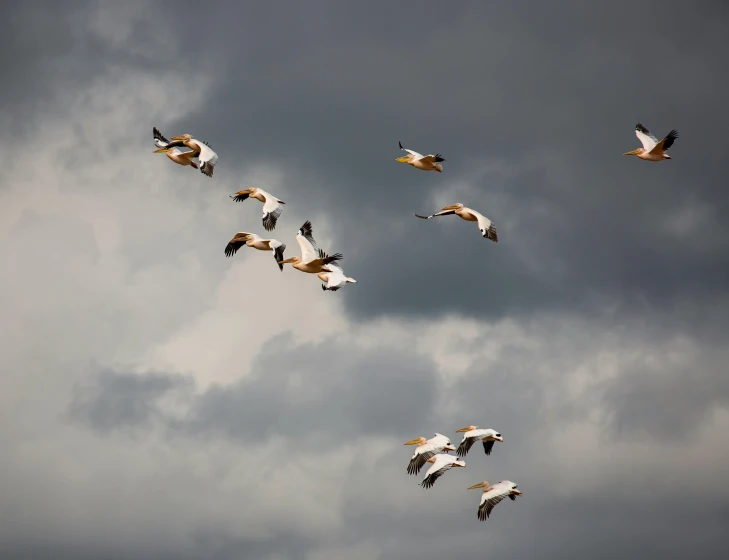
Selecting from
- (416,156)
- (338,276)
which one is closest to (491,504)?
(338,276)

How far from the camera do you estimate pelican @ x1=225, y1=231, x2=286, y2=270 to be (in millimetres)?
75463

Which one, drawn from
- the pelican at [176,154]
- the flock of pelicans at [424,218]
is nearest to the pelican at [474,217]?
the flock of pelicans at [424,218]

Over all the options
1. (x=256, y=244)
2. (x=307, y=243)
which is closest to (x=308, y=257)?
(x=307, y=243)

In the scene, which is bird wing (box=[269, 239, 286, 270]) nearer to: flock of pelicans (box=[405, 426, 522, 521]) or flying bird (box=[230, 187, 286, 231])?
flying bird (box=[230, 187, 286, 231])

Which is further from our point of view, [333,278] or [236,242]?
[236,242]

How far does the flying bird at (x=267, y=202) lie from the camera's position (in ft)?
240

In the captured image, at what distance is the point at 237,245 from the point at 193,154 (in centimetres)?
578

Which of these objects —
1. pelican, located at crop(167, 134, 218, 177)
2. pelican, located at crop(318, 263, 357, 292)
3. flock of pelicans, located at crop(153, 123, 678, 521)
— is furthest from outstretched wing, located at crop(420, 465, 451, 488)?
pelican, located at crop(167, 134, 218, 177)

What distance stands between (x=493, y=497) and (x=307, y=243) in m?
16.6

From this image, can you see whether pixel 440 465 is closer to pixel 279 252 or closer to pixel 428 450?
pixel 428 450

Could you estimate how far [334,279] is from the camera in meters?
68.8

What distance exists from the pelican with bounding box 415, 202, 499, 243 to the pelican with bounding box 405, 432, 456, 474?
37.0 ft

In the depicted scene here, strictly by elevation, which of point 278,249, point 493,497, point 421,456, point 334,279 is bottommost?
point 493,497

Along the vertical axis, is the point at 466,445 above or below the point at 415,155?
below
